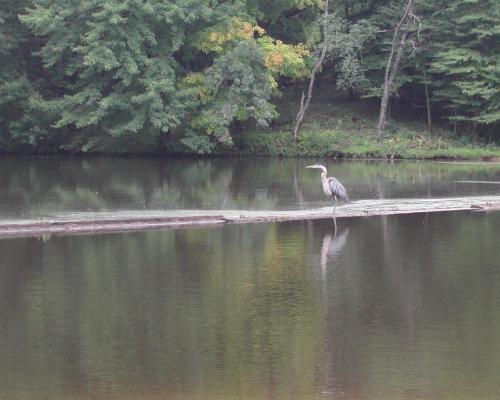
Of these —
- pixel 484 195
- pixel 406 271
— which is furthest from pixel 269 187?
pixel 406 271

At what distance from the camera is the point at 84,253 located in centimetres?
1753

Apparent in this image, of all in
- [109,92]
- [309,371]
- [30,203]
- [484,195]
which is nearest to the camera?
[309,371]

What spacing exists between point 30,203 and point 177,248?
7659 millimetres

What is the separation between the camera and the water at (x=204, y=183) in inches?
990

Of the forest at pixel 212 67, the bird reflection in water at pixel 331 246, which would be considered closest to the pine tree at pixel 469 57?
the forest at pixel 212 67

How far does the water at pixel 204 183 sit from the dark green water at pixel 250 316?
537cm

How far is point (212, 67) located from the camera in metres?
41.8

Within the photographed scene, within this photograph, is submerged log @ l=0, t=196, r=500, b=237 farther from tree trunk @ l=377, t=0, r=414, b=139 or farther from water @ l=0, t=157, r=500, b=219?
tree trunk @ l=377, t=0, r=414, b=139

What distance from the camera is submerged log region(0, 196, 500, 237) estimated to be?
20172mm

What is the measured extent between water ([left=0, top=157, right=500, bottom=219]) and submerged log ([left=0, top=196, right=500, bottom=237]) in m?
1.21

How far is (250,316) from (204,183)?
728 inches

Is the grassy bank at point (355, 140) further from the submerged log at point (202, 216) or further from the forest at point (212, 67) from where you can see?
the submerged log at point (202, 216)

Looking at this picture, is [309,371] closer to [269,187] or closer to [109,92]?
[269,187]

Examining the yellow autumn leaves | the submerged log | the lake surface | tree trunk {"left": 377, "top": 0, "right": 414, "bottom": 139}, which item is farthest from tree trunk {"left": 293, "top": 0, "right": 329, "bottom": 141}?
the lake surface
